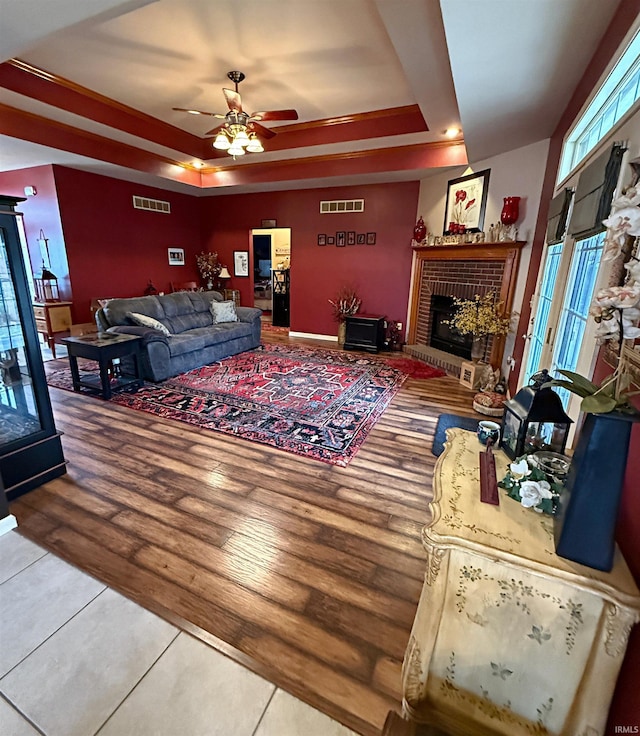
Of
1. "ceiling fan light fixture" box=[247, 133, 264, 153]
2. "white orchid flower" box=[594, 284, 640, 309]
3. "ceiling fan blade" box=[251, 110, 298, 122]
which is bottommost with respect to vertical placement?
"white orchid flower" box=[594, 284, 640, 309]

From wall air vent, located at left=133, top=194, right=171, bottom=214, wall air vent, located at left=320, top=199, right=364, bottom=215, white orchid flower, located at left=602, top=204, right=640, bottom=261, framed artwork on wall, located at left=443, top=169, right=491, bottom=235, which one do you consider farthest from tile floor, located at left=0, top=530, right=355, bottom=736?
wall air vent, located at left=133, top=194, right=171, bottom=214

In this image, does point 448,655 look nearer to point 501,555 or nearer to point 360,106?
point 501,555

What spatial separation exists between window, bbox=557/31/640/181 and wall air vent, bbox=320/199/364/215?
12.1 feet

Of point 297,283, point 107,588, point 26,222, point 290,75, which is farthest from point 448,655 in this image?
point 26,222

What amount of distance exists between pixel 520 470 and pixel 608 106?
7.47ft

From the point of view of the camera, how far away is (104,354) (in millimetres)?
3645

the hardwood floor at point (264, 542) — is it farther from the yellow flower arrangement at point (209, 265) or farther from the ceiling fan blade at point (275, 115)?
the yellow flower arrangement at point (209, 265)

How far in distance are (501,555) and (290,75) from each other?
4.49 meters

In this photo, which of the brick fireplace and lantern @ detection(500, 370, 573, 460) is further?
the brick fireplace

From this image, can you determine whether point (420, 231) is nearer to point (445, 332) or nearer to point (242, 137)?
point (445, 332)

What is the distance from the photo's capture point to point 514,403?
1342mm

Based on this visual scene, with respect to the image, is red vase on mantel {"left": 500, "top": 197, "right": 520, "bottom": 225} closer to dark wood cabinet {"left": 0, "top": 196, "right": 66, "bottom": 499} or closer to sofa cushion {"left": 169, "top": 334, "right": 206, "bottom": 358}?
sofa cushion {"left": 169, "top": 334, "right": 206, "bottom": 358}

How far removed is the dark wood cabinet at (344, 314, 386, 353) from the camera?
19.5 feet

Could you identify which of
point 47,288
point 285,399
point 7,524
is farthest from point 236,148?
point 7,524
